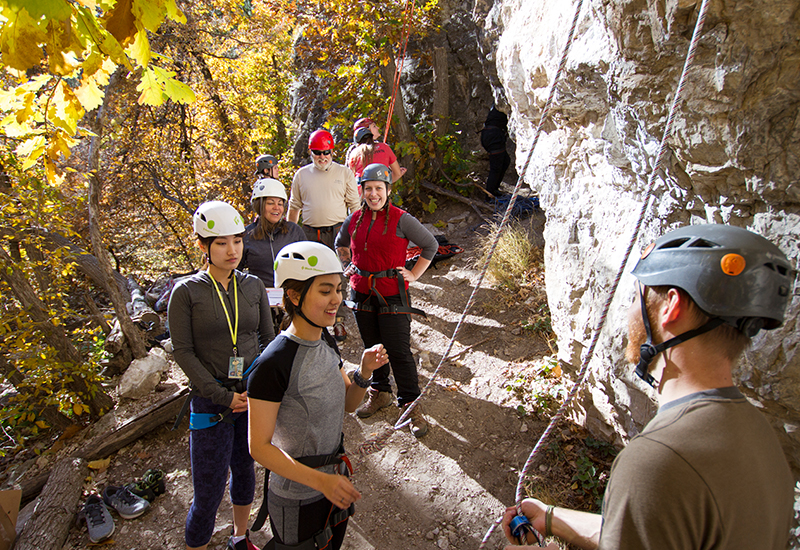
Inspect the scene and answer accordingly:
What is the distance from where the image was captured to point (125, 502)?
3.56 m

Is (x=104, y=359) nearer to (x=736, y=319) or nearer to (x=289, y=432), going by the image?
(x=289, y=432)

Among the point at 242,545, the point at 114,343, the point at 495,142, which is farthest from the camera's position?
the point at 495,142

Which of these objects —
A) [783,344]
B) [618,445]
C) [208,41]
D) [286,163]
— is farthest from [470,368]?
[208,41]

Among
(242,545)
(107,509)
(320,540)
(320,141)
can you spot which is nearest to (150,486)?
(107,509)

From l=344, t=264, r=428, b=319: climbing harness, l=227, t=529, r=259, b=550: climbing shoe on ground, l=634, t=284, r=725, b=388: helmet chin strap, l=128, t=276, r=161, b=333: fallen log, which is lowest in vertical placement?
l=128, t=276, r=161, b=333: fallen log

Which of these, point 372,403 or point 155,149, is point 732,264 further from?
point 155,149

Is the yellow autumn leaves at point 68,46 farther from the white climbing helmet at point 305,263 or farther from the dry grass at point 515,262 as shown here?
the dry grass at point 515,262

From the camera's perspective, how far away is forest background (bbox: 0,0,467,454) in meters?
4.15

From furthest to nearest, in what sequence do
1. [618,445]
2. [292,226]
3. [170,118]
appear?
[170,118]
[292,226]
[618,445]

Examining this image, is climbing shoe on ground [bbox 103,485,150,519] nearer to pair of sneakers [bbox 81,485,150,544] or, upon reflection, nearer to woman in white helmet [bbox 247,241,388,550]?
pair of sneakers [bbox 81,485,150,544]

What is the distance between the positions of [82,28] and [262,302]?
1692mm

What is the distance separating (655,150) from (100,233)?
17.8 ft

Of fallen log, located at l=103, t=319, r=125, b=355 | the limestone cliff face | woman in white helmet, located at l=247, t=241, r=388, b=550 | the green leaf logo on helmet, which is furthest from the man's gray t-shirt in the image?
fallen log, located at l=103, t=319, r=125, b=355

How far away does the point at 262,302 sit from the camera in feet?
9.34
